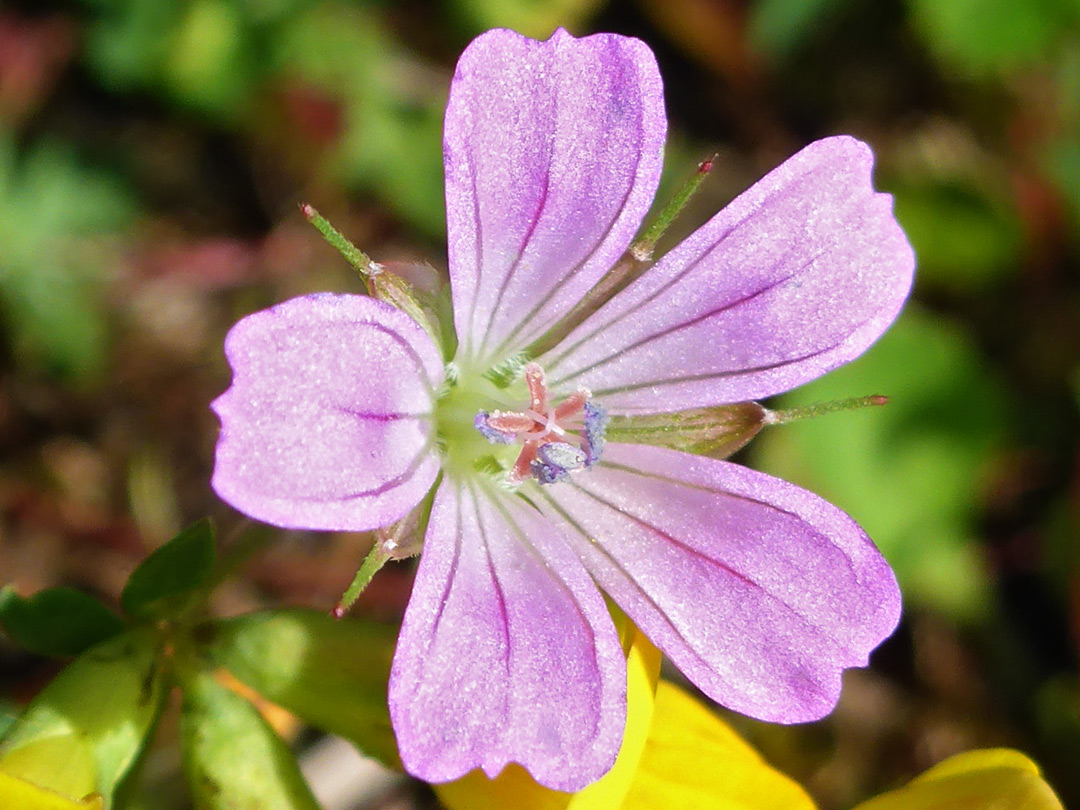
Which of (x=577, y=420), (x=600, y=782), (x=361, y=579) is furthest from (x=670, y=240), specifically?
(x=361, y=579)

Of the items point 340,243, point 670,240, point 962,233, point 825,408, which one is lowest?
point 670,240

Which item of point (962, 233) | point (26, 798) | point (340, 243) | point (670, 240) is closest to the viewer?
point (26, 798)

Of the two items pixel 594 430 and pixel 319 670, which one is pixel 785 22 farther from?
pixel 319 670

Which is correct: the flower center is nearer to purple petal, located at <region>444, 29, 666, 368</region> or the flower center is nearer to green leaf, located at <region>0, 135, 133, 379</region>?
purple petal, located at <region>444, 29, 666, 368</region>

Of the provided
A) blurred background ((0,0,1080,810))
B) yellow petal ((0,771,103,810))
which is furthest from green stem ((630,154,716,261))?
blurred background ((0,0,1080,810))

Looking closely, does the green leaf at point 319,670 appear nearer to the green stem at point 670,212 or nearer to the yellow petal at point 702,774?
the yellow petal at point 702,774

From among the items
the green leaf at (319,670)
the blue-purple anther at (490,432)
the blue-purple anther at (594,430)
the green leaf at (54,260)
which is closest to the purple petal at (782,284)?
the blue-purple anther at (594,430)

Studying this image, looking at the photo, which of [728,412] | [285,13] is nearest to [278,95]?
[285,13]
